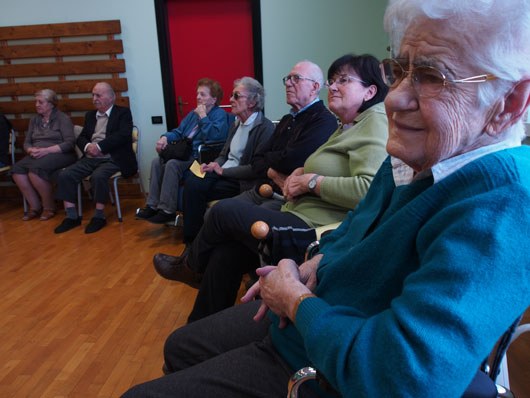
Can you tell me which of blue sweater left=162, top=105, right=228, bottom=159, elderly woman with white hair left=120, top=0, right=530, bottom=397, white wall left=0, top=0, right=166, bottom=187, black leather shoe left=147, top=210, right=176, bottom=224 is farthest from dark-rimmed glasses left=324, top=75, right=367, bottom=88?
white wall left=0, top=0, right=166, bottom=187

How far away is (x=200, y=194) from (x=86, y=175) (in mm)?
1581

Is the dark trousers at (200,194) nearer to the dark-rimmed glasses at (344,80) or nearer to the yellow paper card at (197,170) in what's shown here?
the yellow paper card at (197,170)

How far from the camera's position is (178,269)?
199 centimetres

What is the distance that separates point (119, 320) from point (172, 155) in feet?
5.71

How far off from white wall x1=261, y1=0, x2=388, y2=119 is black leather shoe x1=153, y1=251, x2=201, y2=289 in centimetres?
296

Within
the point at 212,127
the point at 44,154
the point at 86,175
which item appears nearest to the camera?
the point at 212,127

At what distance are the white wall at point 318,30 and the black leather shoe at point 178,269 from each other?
296 cm

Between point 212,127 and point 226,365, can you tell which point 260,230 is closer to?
point 226,365

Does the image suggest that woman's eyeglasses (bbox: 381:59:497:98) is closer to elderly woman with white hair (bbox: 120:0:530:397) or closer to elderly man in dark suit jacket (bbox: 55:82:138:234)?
elderly woman with white hair (bbox: 120:0:530:397)

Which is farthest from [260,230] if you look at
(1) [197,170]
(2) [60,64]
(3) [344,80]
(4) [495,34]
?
(2) [60,64]

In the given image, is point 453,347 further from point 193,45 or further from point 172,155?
point 193,45

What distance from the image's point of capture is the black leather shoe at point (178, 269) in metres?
1.96

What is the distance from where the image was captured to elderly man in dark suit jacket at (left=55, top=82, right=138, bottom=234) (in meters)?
3.84

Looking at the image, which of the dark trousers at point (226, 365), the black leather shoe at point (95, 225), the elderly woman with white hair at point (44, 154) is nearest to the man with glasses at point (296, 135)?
the dark trousers at point (226, 365)
